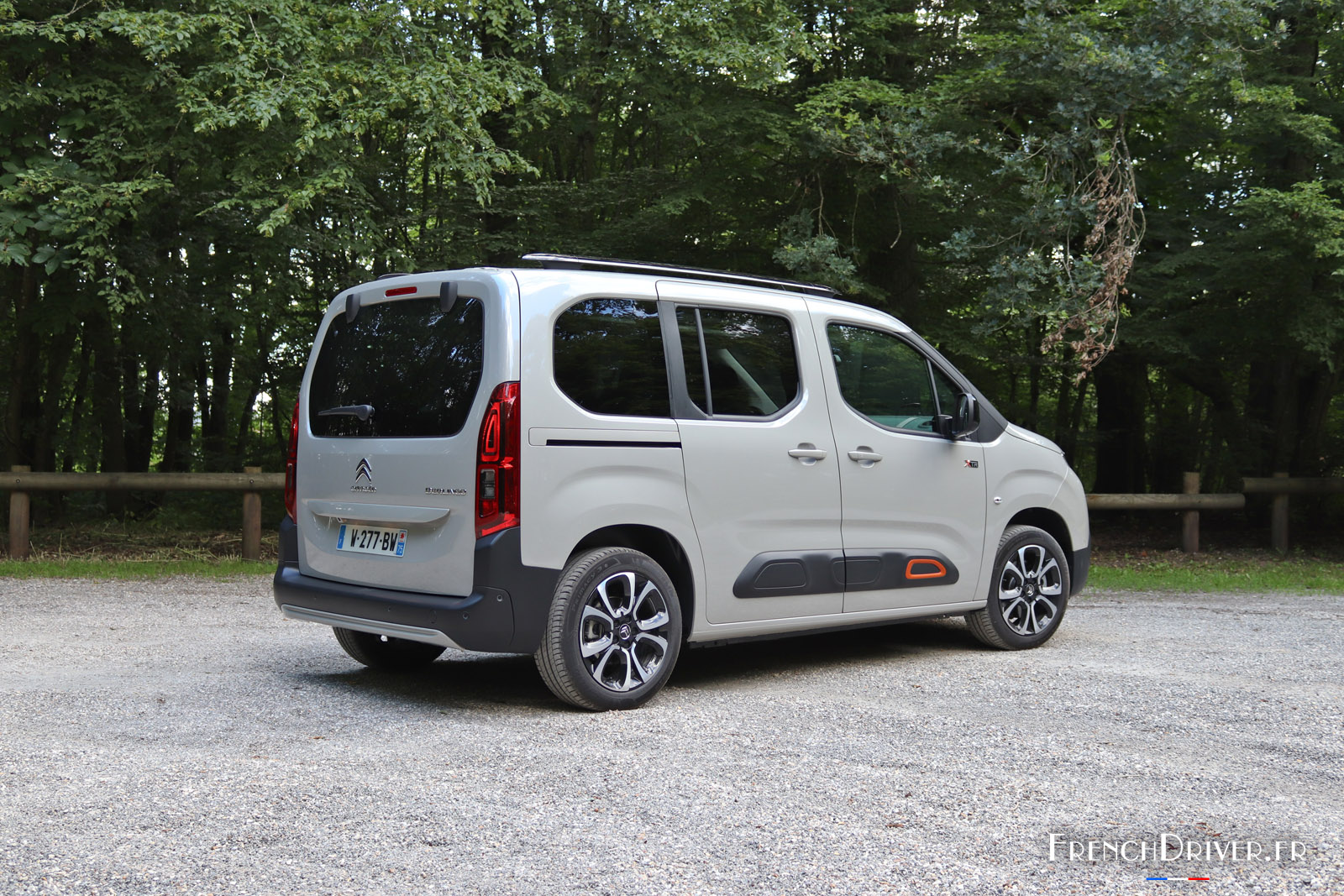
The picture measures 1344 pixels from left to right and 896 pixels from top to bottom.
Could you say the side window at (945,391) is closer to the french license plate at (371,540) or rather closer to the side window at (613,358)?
the side window at (613,358)

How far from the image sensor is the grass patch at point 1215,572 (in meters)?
11.7

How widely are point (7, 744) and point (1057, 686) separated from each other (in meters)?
4.78

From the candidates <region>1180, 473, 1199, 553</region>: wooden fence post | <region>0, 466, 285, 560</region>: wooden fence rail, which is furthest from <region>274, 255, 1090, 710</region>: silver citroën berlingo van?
<region>1180, 473, 1199, 553</region>: wooden fence post

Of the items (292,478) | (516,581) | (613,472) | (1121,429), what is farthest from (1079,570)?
(1121,429)

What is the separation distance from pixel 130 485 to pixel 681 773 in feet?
32.7

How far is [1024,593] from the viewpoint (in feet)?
24.1

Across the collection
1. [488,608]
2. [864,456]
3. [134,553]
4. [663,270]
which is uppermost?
[663,270]

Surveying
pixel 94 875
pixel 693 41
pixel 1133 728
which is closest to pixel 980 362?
pixel 693 41

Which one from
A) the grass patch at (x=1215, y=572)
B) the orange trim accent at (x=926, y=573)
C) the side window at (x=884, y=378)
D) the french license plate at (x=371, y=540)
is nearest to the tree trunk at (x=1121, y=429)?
the grass patch at (x=1215, y=572)

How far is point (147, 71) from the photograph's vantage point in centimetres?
1219

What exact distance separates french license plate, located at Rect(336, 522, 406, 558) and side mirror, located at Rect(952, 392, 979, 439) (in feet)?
10.5

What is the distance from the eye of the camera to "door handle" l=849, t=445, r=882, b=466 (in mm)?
6410

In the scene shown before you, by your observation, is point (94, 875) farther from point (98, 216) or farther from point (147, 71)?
point (147, 71)

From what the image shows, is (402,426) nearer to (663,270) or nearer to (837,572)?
(663,270)
